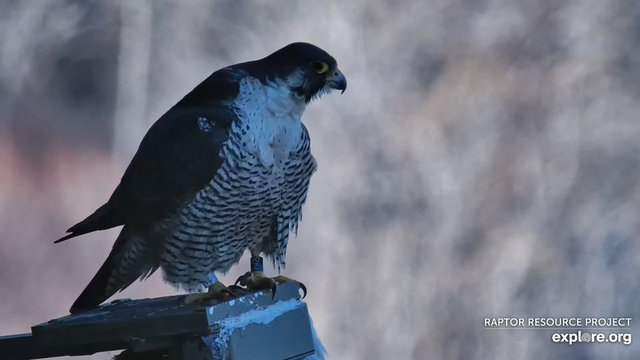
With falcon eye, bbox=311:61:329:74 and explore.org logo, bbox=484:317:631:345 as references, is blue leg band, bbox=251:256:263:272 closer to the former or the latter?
falcon eye, bbox=311:61:329:74

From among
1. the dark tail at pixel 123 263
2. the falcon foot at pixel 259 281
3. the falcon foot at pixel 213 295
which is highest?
the dark tail at pixel 123 263

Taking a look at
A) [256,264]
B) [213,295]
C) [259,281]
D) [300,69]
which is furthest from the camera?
[256,264]

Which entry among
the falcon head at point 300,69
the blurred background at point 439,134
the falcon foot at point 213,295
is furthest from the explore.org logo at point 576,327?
the falcon foot at point 213,295

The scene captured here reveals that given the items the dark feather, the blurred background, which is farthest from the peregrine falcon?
the blurred background

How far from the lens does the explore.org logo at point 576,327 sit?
3.24 m

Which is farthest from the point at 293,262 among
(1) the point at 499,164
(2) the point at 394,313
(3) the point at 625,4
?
(3) the point at 625,4

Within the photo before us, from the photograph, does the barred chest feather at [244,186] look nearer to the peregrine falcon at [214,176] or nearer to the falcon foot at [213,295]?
the peregrine falcon at [214,176]

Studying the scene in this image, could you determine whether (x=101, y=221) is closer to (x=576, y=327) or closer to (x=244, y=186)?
(x=244, y=186)

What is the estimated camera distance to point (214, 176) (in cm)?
216

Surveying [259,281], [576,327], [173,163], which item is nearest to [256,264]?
[259,281]

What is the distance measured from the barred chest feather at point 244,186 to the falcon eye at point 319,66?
0.31ft

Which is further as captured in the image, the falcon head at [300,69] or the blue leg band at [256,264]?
the blue leg band at [256,264]

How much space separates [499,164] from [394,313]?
71cm

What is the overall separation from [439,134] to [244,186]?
1371 mm
